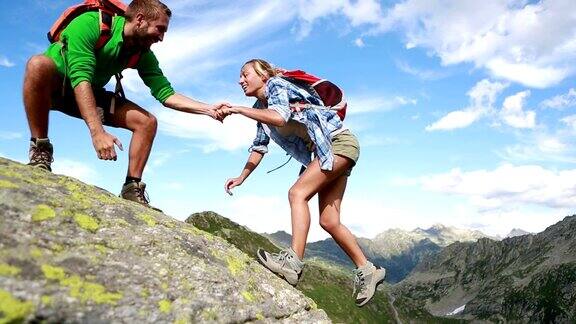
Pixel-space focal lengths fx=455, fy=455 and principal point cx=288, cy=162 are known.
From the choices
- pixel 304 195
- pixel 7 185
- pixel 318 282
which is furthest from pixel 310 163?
pixel 318 282

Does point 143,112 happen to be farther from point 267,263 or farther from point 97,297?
point 97,297

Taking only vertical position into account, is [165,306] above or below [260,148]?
below

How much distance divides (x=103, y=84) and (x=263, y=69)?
9.63 feet

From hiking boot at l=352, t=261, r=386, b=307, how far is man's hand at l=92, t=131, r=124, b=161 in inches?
187

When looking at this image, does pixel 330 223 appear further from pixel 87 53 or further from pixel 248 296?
pixel 87 53

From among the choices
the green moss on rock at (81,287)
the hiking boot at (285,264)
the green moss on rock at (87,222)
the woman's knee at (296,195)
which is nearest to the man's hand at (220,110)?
the woman's knee at (296,195)

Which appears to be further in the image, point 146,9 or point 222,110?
point 222,110

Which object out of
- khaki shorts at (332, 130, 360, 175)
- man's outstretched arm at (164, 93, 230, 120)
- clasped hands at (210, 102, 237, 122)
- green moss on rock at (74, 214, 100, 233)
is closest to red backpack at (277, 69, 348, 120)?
khaki shorts at (332, 130, 360, 175)

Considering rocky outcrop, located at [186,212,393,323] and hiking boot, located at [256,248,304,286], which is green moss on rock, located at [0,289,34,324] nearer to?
hiking boot, located at [256,248,304,286]

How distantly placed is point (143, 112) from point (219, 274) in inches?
156

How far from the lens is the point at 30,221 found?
467 centimetres

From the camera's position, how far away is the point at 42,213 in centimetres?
489

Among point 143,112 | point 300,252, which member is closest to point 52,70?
point 143,112

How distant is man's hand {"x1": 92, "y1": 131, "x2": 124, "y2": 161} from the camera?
6484 millimetres
